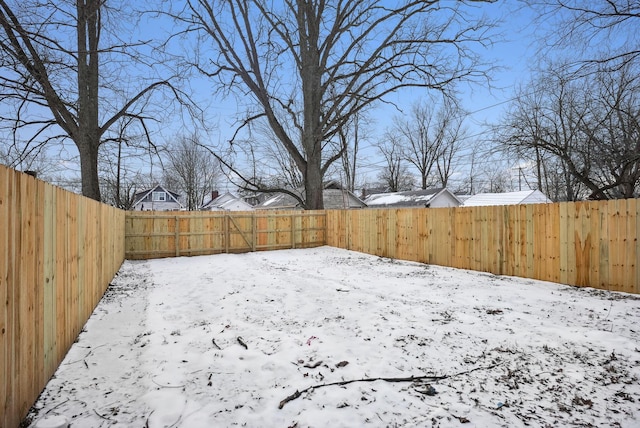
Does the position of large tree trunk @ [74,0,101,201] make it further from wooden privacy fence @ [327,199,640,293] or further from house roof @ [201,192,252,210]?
house roof @ [201,192,252,210]

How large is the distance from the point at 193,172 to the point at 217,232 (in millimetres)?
25467

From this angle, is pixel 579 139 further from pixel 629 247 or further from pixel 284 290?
pixel 284 290

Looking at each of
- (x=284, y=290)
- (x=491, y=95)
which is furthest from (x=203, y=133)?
(x=491, y=95)

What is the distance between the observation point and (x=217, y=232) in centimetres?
1145

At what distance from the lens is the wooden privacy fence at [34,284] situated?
174 cm

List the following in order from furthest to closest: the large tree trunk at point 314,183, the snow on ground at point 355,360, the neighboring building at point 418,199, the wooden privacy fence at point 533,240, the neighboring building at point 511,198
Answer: the neighboring building at point 418,199
the neighboring building at point 511,198
the large tree trunk at point 314,183
the wooden privacy fence at point 533,240
the snow on ground at point 355,360

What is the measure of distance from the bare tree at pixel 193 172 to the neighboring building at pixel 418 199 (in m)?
16.6

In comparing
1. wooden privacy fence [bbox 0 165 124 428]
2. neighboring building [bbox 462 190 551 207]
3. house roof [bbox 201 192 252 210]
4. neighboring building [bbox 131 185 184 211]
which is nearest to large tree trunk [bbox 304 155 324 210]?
wooden privacy fence [bbox 0 165 124 428]

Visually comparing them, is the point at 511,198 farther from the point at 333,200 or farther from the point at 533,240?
the point at 533,240

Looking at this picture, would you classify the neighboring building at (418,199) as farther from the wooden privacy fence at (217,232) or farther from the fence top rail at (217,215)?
the wooden privacy fence at (217,232)

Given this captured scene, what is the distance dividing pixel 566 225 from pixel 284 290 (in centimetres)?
521

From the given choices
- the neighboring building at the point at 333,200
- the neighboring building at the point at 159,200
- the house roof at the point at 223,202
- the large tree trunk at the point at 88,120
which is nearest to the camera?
the large tree trunk at the point at 88,120

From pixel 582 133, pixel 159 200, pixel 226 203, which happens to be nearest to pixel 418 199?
pixel 582 133

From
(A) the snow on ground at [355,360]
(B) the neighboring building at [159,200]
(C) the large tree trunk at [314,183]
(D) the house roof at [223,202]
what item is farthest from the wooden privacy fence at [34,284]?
(D) the house roof at [223,202]
